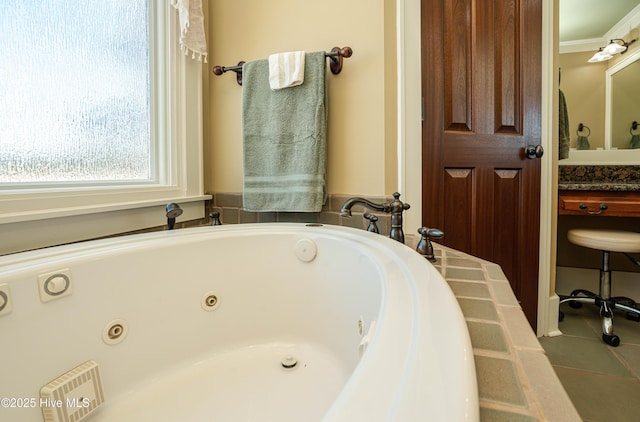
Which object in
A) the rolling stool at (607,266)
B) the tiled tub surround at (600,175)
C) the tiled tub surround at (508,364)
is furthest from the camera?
the tiled tub surround at (600,175)

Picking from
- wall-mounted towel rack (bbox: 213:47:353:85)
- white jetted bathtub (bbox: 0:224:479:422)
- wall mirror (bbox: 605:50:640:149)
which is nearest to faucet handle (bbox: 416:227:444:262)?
white jetted bathtub (bbox: 0:224:479:422)

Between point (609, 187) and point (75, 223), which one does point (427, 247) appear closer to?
point (75, 223)

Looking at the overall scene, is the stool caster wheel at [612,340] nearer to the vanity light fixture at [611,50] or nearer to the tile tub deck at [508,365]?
the tile tub deck at [508,365]

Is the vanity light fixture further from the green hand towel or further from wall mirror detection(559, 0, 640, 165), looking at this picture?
the green hand towel

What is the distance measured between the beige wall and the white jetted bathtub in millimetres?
383

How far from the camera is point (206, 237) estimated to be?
3.28 feet

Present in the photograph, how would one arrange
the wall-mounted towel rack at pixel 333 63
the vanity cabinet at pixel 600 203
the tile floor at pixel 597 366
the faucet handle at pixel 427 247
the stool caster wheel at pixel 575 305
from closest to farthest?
the faucet handle at pixel 427 247, the tile floor at pixel 597 366, the wall-mounted towel rack at pixel 333 63, the vanity cabinet at pixel 600 203, the stool caster wheel at pixel 575 305

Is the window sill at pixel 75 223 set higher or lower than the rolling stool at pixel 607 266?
higher

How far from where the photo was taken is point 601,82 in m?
2.11

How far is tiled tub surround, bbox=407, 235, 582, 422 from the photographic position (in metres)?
0.28

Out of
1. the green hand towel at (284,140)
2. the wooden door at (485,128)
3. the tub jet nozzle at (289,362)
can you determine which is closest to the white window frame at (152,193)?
the green hand towel at (284,140)

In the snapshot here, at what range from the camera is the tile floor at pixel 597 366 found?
3.44 feet

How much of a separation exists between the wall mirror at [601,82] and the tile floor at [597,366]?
114 centimetres

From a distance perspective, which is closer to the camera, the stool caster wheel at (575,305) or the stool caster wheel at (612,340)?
the stool caster wheel at (612,340)
